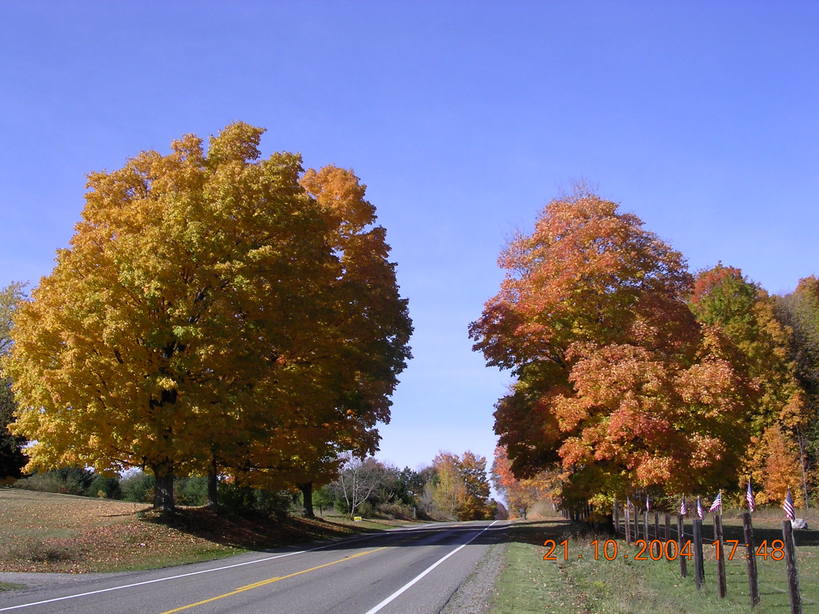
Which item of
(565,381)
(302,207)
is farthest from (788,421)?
(302,207)

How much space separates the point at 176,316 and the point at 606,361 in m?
13.2

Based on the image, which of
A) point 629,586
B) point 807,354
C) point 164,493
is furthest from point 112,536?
point 807,354

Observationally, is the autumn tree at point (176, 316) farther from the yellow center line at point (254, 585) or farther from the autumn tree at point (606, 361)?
the autumn tree at point (606, 361)

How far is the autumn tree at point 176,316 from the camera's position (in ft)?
64.2

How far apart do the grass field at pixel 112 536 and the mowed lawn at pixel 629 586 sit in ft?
32.1

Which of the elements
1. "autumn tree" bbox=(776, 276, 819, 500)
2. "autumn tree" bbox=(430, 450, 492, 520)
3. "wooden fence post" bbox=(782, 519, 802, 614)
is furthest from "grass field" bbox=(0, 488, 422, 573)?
"autumn tree" bbox=(430, 450, 492, 520)

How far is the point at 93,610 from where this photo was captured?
396 inches

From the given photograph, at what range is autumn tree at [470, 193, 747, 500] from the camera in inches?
784

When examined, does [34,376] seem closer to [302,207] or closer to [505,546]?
[302,207]

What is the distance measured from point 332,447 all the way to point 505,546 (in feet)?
33.0

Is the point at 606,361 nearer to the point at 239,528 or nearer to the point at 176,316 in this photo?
the point at 176,316

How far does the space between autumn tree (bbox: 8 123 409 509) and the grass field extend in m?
1.94

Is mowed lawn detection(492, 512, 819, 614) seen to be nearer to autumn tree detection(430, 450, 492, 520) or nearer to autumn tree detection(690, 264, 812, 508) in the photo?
autumn tree detection(690, 264, 812, 508)

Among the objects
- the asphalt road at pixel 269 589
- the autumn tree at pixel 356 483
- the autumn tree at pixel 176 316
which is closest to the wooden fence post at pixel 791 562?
the asphalt road at pixel 269 589
